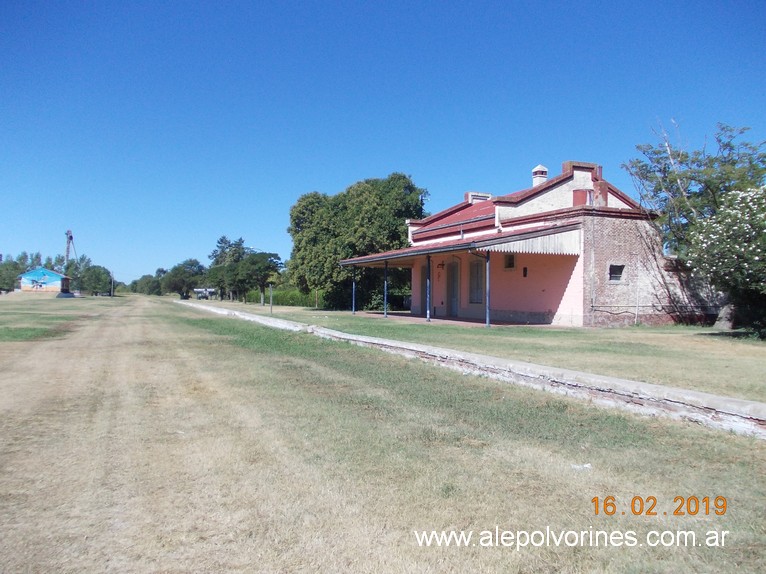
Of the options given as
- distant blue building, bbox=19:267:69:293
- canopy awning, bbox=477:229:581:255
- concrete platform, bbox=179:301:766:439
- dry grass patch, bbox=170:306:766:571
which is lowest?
dry grass patch, bbox=170:306:766:571

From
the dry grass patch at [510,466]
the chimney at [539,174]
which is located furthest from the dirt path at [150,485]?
the chimney at [539,174]

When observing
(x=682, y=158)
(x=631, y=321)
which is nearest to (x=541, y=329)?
(x=631, y=321)

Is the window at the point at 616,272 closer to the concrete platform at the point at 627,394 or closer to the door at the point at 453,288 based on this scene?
the door at the point at 453,288

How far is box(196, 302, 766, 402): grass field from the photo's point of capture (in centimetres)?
808

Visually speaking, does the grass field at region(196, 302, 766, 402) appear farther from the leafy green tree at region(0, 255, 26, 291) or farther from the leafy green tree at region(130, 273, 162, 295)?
the leafy green tree at region(130, 273, 162, 295)

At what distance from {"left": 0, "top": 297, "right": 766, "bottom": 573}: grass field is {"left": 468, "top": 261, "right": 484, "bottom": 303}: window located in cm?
1751

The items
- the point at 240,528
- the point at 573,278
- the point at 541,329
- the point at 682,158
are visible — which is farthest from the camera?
the point at 682,158

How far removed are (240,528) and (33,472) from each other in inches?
87.9

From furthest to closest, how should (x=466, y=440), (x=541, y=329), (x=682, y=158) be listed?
1. (x=682, y=158)
2. (x=541, y=329)
3. (x=466, y=440)

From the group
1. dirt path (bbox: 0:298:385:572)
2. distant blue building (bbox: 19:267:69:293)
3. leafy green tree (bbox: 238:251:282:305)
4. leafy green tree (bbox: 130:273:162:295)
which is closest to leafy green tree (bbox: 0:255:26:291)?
distant blue building (bbox: 19:267:69:293)

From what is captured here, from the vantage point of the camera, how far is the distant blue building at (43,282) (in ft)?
296

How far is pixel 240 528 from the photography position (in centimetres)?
353

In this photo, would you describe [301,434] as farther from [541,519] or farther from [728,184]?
[728,184]
